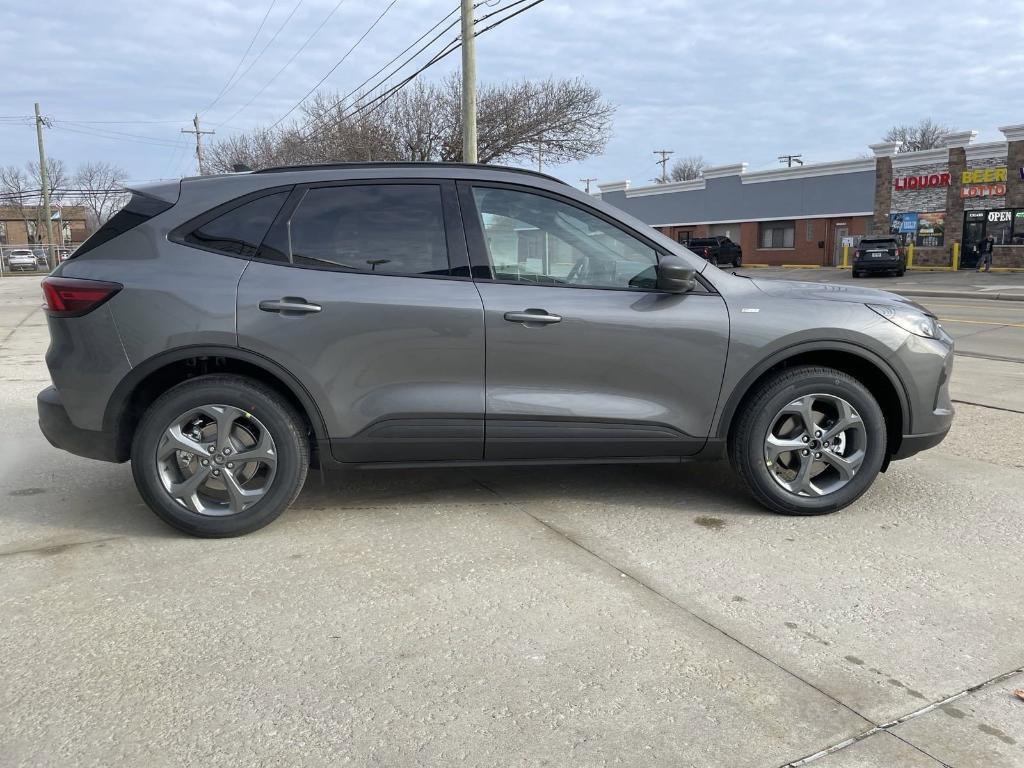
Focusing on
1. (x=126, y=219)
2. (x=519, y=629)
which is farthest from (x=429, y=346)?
(x=126, y=219)

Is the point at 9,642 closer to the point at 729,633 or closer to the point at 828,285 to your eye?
the point at 729,633

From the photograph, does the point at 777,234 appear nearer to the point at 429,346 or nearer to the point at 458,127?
the point at 458,127

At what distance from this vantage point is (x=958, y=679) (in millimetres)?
2777

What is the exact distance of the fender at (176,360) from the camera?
3881mm

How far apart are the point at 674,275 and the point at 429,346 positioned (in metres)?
1.20

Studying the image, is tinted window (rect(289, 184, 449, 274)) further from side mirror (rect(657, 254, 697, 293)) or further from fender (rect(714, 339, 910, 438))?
fender (rect(714, 339, 910, 438))

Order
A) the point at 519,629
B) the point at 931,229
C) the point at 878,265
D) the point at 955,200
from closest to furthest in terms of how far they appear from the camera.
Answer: the point at 519,629 < the point at 878,265 < the point at 955,200 < the point at 931,229

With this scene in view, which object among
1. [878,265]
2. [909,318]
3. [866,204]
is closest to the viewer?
[909,318]

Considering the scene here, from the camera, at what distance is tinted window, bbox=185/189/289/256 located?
399 centimetres

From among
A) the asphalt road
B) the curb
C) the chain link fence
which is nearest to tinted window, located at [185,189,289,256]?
the asphalt road

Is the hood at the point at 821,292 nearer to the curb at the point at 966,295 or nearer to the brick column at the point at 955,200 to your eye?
the curb at the point at 966,295

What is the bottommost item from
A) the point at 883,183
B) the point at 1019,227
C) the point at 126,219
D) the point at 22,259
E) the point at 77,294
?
the point at 77,294

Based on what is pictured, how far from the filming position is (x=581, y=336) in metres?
4.06

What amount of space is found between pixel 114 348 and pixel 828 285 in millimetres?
3655
